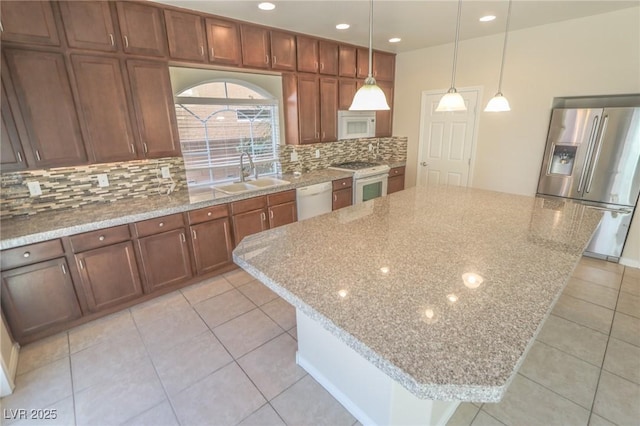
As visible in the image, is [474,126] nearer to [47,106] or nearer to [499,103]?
[499,103]

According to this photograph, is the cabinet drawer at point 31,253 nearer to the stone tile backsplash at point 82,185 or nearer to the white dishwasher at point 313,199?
the stone tile backsplash at point 82,185

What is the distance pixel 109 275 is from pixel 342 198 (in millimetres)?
2727

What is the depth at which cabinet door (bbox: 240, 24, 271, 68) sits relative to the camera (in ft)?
10.4

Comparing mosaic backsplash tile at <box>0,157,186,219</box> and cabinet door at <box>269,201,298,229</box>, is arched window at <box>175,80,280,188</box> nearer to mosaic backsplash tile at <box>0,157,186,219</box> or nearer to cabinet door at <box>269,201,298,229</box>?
mosaic backsplash tile at <box>0,157,186,219</box>

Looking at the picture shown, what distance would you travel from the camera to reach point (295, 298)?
123cm

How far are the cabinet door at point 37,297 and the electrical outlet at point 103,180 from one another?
2.49 ft

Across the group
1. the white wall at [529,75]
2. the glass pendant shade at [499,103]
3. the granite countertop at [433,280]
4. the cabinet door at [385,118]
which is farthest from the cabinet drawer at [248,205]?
the white wall at [529,75]

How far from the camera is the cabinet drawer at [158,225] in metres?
2.55

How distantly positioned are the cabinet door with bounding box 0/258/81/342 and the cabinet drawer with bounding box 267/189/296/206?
1.83m

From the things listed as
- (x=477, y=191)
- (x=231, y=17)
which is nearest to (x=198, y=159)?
(x=231, y=17)

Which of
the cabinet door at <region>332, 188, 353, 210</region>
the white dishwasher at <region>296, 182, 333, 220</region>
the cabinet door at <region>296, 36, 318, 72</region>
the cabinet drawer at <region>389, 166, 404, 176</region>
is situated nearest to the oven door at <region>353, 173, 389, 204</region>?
the cabinet door at <region>332, 188, 353, 210</region>

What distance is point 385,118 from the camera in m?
4.96

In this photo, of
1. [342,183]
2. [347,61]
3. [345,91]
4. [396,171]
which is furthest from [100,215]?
[396,171]

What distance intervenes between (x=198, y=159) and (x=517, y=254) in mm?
3123
